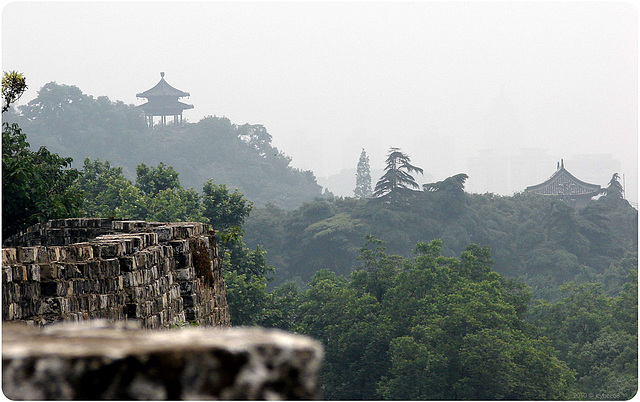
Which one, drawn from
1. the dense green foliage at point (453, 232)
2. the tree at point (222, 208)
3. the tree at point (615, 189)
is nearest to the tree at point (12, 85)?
the tree at point (222, 208)

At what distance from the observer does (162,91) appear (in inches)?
4577

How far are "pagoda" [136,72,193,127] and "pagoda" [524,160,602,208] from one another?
50.9 m

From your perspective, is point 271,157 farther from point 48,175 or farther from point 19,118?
point 48,175

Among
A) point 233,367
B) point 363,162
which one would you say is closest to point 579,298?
point 233,367

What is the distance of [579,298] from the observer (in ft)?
144

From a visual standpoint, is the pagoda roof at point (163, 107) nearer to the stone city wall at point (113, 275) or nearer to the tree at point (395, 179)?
the tree at point (395, 179)

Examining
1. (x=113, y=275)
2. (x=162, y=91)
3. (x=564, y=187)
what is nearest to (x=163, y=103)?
(x=162, y=91)

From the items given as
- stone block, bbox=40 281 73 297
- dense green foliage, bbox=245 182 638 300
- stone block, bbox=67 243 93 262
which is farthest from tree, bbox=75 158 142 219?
dense green foliage, bbox=245 182 638 300

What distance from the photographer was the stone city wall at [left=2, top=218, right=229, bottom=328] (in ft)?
23.0

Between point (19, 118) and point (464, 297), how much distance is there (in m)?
91.1

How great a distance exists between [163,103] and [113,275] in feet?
374

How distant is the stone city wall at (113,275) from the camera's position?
7.02 m

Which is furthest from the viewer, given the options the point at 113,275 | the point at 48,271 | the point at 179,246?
the point at 179,246

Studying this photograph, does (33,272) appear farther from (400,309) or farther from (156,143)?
(156,143)
